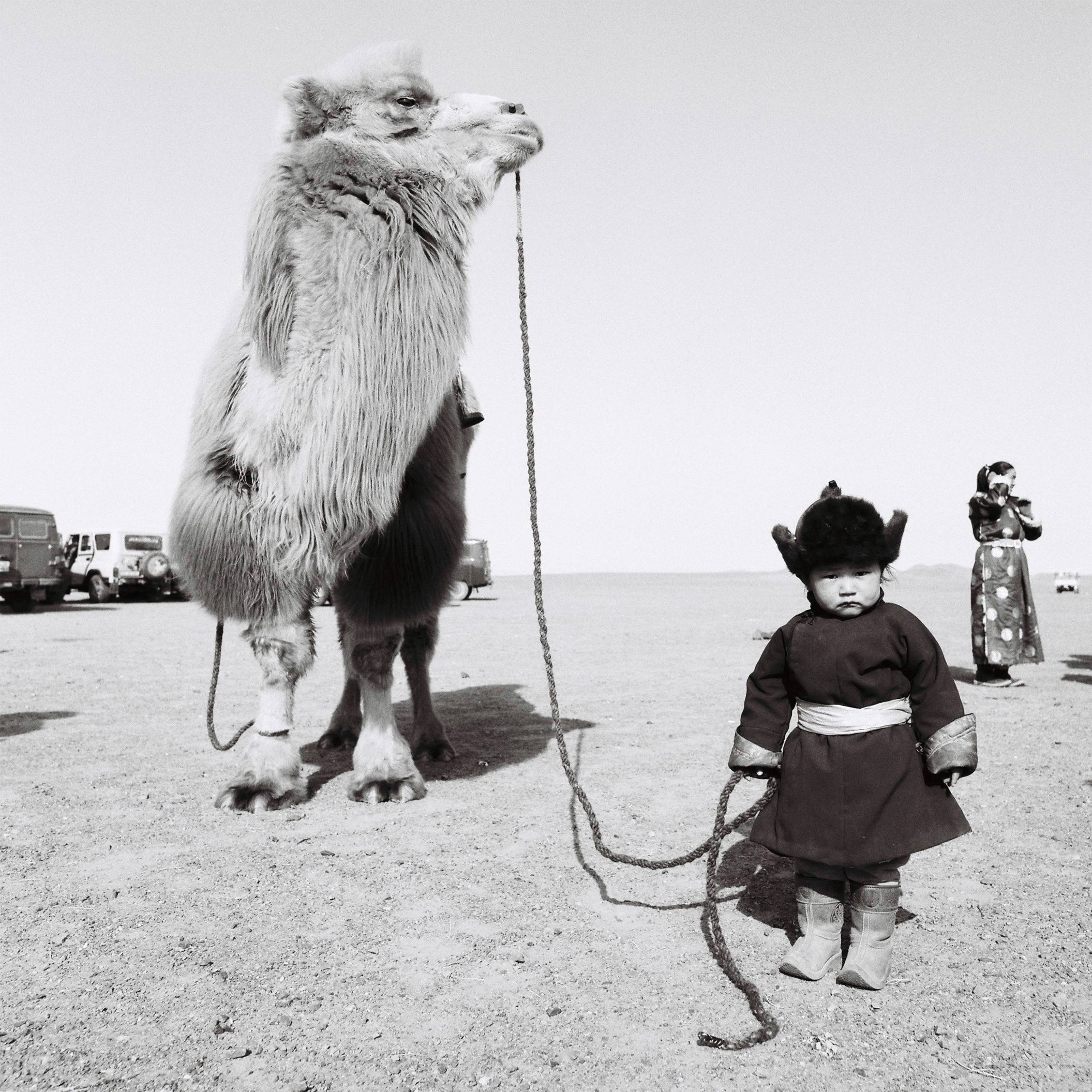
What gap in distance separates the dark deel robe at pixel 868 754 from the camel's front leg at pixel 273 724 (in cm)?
223

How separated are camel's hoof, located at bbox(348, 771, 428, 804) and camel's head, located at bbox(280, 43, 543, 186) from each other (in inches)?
103

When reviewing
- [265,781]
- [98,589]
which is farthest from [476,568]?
[265,781]

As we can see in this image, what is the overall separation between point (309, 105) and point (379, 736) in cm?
274

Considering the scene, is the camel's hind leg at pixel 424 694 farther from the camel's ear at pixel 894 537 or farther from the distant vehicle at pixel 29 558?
the distant vehicle at pixel 29 558

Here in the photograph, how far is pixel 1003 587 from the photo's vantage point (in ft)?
27.9

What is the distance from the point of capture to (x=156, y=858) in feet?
11.6

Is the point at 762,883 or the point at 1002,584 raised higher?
the point at 1002,584

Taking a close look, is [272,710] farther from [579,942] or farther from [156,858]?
[579,942]

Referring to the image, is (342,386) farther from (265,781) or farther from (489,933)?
(489,933)

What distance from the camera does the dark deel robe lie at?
255 centimetres

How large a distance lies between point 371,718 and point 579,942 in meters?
1.92

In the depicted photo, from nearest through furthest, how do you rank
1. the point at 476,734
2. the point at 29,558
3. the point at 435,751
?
the point at 435,751 < the point at 476,734 < the point at 29,558

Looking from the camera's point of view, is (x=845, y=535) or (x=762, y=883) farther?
(x=762, y=883)

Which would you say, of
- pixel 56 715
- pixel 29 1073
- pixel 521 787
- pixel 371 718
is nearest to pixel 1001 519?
pixel 521 787
